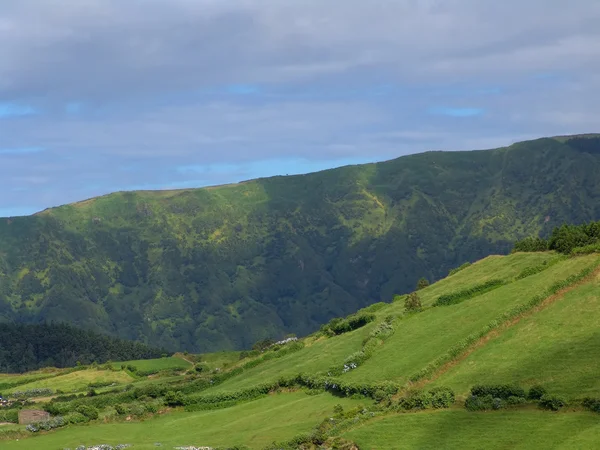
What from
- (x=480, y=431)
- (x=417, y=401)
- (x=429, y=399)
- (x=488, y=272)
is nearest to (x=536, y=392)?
(x=480, y=431)

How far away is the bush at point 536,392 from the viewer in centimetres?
6926

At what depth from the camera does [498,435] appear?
6544 cm

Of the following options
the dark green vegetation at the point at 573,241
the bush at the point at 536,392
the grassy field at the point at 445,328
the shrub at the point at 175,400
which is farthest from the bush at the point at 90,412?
the dark green vegetation at the point at 573,241

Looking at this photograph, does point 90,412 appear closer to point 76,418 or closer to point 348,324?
point 76,418

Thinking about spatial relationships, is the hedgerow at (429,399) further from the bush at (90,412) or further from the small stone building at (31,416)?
the small stone building at (31,416)

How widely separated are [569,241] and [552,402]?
135 feet

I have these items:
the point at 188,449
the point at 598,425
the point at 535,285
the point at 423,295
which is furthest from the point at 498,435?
the point at 423,295

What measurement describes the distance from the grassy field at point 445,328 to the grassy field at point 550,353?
4.97m

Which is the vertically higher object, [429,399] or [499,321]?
[499,321]

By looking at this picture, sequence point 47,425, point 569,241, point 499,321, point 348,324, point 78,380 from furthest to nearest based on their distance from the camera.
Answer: point 78,380 < point 348,324 < point 569,241 < point 47,425 < point 499,321

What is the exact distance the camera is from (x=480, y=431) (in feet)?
220

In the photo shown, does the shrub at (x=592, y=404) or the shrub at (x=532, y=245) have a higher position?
the shrub at (x=532, y=245)

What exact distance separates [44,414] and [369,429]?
Result: 46.9 meters

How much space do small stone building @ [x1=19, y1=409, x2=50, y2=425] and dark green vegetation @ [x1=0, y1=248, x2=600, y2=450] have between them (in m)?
1.33
